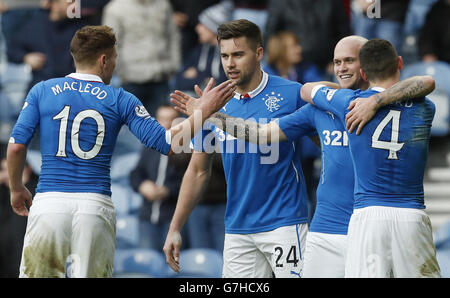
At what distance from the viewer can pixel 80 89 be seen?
6047 millimetres

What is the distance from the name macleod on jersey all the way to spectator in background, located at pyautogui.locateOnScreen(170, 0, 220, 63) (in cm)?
568

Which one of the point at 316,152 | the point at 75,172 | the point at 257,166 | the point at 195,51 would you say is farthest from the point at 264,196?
the point at 195,51

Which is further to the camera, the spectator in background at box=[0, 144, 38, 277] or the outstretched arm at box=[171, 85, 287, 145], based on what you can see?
the spectator in background at box=[0, 144, 38, 277]

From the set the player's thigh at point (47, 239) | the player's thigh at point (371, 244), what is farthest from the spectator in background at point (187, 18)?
the player's thigh at point (371, 244)

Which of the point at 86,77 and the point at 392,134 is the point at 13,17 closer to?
the point at 86,77

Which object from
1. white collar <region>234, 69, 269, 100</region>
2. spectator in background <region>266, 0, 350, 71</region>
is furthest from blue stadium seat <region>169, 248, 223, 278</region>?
white collar <region>234, 69, 269, 100</region>

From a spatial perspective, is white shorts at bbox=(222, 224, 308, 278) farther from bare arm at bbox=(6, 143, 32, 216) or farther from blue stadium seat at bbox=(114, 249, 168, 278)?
blue stadium seat at bbox=(114, 249, 168, 278)

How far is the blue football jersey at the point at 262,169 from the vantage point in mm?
6402

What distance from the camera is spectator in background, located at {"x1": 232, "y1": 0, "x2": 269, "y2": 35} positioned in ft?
37.0

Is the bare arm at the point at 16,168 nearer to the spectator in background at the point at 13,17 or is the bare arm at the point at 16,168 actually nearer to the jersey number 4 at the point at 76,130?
the jersey number 4 at the point at 76,130

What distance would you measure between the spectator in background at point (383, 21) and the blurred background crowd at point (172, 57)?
0.01 meters

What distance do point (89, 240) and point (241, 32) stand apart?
2.09m

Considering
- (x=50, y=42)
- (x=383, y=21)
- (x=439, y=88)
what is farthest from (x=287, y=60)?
(x=50, y=42)
